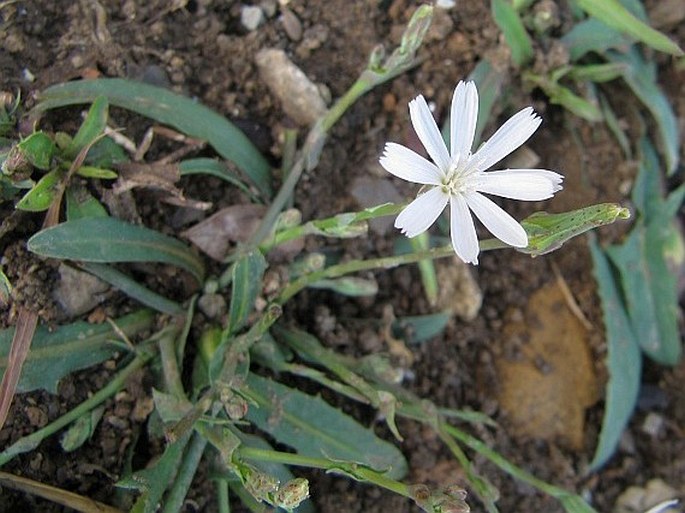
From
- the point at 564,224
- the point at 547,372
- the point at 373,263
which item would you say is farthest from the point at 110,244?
the point at 547,372

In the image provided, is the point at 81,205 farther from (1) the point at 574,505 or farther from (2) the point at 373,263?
(1) the point at 574,505

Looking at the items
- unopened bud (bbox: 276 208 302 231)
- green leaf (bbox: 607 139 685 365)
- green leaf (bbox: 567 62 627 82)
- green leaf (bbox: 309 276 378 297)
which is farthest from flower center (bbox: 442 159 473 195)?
green leaf (bbox: 607 139 685 365)

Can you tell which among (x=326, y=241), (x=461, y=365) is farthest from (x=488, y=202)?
(x=461, y=365)

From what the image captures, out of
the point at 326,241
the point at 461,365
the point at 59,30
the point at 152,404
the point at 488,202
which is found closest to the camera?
the point at 488,202

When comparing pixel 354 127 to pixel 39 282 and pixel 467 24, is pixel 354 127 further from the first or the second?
pixel 39 282

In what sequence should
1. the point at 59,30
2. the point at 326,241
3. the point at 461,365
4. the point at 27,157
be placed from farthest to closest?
the point at 461,365 → the point at 326,241 → the point at 59,30 → the point at 27,157
